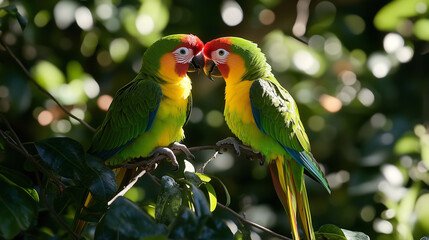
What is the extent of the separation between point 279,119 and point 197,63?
0.58 ft

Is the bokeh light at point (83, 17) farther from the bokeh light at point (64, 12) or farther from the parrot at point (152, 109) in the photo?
the parrot at point (152, 109)

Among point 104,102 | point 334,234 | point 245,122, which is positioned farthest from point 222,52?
point 104,102

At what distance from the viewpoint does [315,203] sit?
1.75 meters

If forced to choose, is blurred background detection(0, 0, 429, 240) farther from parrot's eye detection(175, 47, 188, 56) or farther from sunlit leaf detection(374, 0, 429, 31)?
parrot's eye detection(175, 47, 188, 56)

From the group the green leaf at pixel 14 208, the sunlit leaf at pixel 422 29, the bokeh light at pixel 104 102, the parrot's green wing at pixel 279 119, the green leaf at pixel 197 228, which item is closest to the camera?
the green leaf at pixel 197 228

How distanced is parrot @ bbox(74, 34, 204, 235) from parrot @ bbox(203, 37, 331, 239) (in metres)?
0.05

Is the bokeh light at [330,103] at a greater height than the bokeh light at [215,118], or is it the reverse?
the bokeh light at [330,103]

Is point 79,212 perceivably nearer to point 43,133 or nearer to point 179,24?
point 43,133

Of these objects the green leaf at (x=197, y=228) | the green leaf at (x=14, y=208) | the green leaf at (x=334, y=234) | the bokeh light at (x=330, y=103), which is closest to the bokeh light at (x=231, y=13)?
the bokeh light at (x=330, y=103)

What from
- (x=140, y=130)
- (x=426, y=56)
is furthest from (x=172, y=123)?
(x=426, y=56)

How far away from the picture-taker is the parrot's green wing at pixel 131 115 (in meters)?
0.91

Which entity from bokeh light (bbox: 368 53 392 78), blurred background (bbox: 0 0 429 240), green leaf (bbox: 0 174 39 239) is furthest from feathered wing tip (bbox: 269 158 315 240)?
bokeh light (bbox: 368 53 392 78)

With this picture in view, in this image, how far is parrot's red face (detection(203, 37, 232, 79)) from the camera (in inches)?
35.8

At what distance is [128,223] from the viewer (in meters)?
0.58
